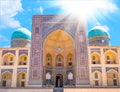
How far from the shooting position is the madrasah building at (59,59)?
857 inches

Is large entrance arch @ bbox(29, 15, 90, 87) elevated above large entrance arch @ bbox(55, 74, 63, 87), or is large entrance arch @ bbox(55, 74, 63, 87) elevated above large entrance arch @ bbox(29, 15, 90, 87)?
large entrance arch @ bbox(29, 15, 90, 87)

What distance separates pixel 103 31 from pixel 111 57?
4657mm

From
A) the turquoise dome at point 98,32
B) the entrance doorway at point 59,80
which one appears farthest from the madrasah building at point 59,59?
the turquoise dome at point 98,32

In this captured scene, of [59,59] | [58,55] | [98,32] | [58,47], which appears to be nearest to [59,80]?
[59,59]

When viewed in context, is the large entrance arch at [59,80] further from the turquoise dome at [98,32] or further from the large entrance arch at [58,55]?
the turquoise dome at [98,32]

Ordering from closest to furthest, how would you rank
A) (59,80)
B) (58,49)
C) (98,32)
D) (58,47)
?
1. (59,80)
2. (58,49)
3. (58,47)
4. (98,32)

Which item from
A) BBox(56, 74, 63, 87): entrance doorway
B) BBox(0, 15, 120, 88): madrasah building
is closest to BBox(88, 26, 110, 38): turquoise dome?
BBox(0, 15, 120, 88): madrasah building

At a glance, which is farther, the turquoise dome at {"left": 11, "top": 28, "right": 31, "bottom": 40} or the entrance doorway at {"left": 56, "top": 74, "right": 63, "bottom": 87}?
the turquoise dome at {"left": 11, "top": 28, "right": 31, "bottom": 40}

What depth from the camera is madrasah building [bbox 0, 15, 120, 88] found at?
2177cm

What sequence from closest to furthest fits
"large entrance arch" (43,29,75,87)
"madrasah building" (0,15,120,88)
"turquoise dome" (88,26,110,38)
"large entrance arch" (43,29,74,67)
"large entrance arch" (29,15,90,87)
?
"large entrance arch" (29,15,90,87) → "madrasah building" (0,15,120,88) → "large entrance arch" (43,29,75,87) → "large entrance arch" (43,29,74,67) → "turquoise dome" (88,26,110,38)

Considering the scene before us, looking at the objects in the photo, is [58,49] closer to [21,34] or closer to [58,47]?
[58,47]

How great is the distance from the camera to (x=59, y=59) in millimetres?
24188

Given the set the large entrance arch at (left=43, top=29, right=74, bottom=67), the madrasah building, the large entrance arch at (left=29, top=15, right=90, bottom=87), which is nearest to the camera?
the large entrance arch at (left=29, top=15, right=90, bottom=87)

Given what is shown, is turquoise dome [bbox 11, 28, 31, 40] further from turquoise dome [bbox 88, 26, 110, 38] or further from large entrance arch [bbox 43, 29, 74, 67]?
turquoise dome [bbox 88, 26, 110, 38]
